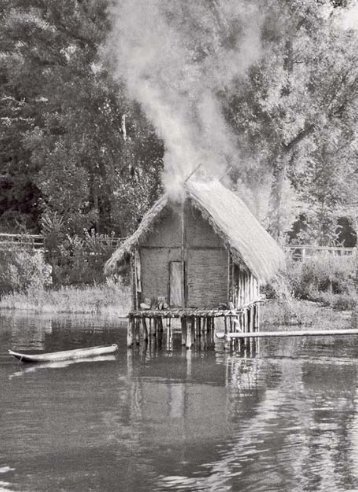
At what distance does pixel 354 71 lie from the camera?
4781cm

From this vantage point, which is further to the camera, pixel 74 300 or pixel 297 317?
pixel 74 300

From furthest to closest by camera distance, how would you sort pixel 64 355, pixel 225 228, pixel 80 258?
pixel 80 258, pixel 225 228, pixel 64 355

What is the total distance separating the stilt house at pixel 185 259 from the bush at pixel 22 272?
49.9 feet

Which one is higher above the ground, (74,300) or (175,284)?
(74,300)

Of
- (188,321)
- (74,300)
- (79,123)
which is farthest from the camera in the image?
(79,123)

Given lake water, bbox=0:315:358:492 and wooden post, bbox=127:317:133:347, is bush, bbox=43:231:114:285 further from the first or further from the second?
wooden post, bbox=127:317:133:347

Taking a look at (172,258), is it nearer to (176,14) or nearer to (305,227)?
(176,14)

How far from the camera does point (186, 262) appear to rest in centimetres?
3247

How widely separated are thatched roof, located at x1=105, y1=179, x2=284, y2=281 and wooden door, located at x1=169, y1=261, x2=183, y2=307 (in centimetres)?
132

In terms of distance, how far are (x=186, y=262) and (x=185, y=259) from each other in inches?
3.7

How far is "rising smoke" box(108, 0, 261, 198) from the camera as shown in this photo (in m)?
45.5

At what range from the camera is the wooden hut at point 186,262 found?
104ft

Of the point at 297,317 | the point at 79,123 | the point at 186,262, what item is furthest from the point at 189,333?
the point at 79,123

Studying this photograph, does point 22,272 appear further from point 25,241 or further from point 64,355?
point 64,355
